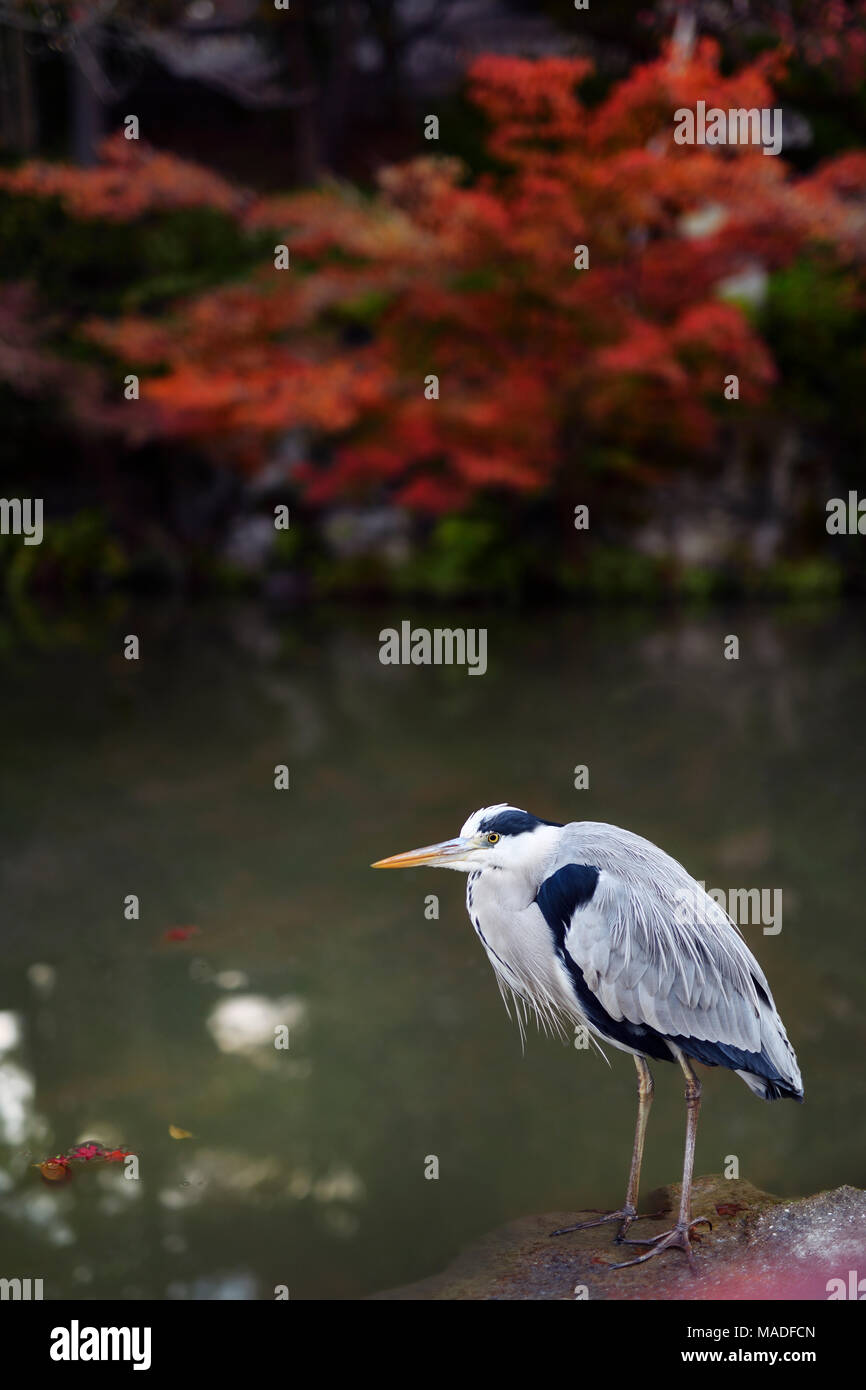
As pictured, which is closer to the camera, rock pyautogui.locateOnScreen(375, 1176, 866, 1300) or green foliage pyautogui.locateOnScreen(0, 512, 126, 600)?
rock pyautogui.locateOnScreen(375, 1176, 866, 1300)

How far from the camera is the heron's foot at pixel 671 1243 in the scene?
2758 millimetres

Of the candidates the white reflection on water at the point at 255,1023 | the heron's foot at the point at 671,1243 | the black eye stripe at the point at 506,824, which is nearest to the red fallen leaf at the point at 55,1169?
the white reflection on water at the point at 255,1023

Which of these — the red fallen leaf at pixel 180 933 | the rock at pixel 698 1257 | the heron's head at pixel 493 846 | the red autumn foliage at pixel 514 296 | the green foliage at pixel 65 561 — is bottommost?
the rock at pixel 698 1257

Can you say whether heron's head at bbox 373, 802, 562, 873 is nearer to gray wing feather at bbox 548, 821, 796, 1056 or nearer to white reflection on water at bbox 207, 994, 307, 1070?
gray wing feather at bbox 548, 821, 796, 1056

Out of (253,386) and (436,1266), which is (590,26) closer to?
(253,386)

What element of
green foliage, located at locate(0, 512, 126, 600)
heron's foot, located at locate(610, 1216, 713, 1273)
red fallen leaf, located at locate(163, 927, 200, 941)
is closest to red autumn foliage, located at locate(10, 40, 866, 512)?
green foliage, located at locate(0, 512, 126, 600)

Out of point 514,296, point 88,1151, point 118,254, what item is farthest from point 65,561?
point 88,1151

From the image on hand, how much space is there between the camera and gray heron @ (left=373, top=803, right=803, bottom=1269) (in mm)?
2740

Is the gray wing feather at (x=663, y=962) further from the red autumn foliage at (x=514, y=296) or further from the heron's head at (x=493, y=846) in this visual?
the red autumn foliage at (x=514, y=296)

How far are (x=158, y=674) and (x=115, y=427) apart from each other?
550 centimetres

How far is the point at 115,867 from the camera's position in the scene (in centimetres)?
595

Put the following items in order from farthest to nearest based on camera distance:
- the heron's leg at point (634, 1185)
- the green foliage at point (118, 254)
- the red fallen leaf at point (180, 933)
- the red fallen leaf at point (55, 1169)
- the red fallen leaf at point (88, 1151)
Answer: the green foliage at point (118, 254) < the red fallen leaf at point (180, 933) < the red fallen leaf at point (88, 1151) < the red fallen leaf at point (55, 1169) < the heron's leg at point (634, 1185)

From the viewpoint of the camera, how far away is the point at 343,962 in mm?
4848

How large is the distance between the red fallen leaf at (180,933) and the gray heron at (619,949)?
2568 mm
